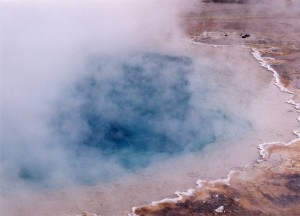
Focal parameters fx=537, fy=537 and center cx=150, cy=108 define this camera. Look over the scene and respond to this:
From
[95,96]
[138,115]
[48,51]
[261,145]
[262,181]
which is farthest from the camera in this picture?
[48,51]

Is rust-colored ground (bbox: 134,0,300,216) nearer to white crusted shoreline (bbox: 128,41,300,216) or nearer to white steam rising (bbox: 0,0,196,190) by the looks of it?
white crusted shoreline (bbox: 128,41,300,216)

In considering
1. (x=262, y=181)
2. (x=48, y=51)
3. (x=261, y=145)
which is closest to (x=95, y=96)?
(x=48, y=51)

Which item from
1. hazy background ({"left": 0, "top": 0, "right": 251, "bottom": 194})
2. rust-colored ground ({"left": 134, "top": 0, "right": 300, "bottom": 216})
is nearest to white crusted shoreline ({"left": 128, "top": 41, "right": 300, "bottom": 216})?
rust-colored ground ({"left": 134, "top": 0, "right": 300, "bottom": 216})

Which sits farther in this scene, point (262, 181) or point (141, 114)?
point (141, 114)

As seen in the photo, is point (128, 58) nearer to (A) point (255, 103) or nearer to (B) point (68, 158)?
(A) point (255, 103)

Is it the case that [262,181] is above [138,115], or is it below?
below

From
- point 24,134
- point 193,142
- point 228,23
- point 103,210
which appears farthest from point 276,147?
point 228,23

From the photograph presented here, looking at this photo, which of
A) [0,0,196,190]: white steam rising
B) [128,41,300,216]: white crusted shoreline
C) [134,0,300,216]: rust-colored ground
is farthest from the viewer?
[0,0,196,190]: white steam rising

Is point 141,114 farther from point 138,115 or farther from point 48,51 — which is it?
point 48,51
